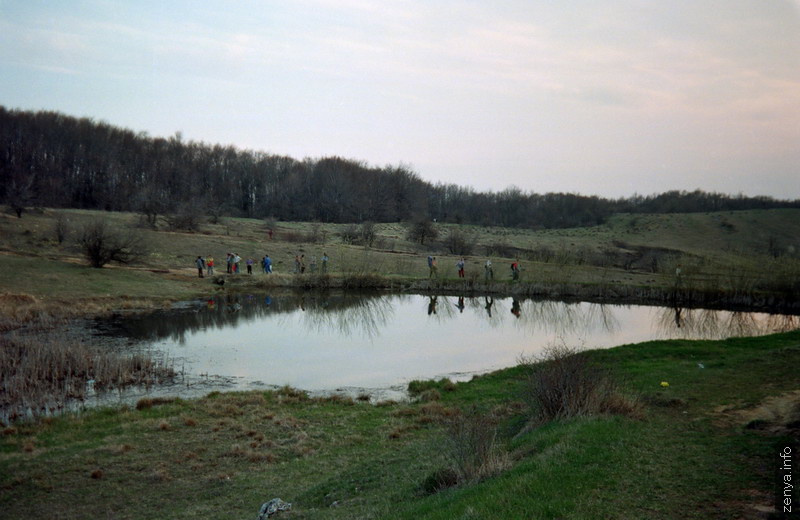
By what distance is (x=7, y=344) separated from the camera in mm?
18031

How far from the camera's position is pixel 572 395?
9680 millimetres

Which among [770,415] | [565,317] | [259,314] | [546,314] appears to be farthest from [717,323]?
[259,314]

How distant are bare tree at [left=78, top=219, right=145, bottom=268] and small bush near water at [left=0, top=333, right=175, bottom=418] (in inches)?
844

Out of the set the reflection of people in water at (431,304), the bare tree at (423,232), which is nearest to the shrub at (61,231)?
the reflection of people in water at (431,304)

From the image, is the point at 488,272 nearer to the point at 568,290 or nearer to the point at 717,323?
the point at 568,290

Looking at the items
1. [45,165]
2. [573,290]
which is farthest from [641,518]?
[45,165]

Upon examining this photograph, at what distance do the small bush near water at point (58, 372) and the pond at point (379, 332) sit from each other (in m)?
1.67

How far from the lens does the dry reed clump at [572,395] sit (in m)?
9.63

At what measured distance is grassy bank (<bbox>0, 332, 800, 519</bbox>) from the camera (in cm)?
625

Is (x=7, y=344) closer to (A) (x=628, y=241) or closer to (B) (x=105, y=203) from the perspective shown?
(B) (x=105, y=203)

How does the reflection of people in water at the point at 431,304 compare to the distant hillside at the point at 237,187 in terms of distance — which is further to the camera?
the distant hillside at the point at 237,187

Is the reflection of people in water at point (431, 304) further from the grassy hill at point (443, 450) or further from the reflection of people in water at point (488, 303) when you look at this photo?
the grassy hill at point (443, 450)

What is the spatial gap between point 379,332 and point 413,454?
706 inches

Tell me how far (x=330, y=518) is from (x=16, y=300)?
88.3ft
